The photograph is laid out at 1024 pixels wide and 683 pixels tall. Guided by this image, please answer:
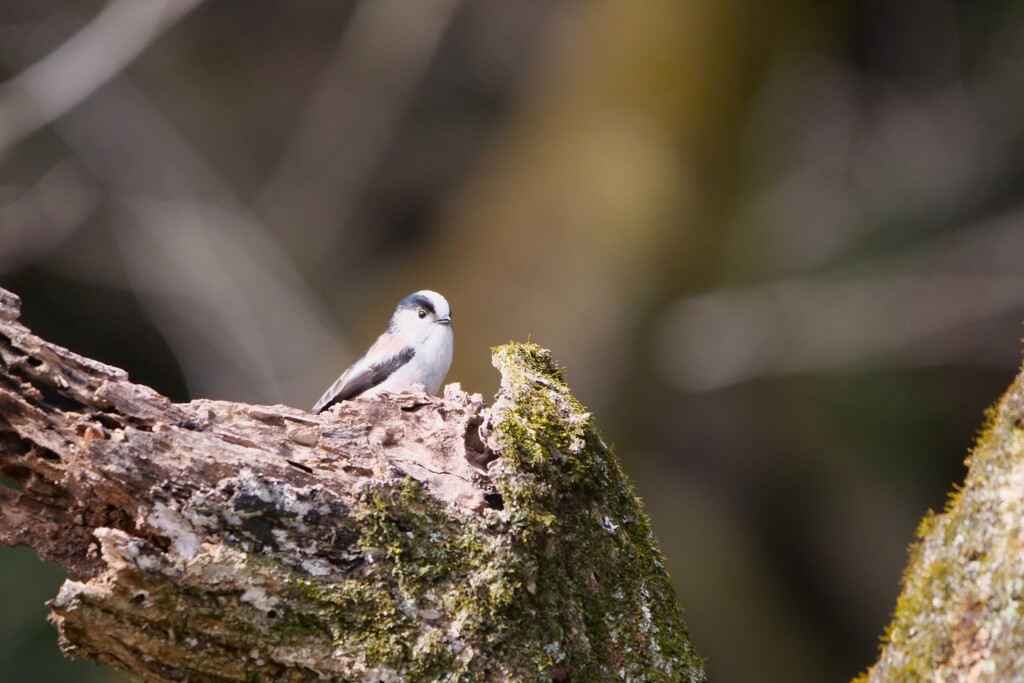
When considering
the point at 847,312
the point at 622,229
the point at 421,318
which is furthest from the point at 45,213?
the point at 847,312

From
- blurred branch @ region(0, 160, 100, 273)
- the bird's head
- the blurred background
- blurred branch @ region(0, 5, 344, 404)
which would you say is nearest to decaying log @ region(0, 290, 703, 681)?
the bird's head

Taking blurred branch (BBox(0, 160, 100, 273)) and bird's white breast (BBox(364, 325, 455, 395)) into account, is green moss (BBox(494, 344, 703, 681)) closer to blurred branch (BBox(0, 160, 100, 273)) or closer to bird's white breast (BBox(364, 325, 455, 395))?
bird's white breast (BBox(364, 325, 455, 395))

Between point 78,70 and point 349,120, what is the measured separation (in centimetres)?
244

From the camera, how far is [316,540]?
2.14 m

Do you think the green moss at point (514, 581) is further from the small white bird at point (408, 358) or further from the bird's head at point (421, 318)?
the bird's head at point (421, 318)

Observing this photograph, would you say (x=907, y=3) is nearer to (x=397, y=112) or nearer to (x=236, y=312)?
(x=397, y=112)

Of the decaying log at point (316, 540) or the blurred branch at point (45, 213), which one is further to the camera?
the blurred branch at point (45, 213)

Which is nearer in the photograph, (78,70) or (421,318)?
(421,318)

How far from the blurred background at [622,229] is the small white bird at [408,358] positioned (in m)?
1.61

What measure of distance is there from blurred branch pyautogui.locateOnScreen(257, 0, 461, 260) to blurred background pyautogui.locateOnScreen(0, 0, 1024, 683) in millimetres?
37

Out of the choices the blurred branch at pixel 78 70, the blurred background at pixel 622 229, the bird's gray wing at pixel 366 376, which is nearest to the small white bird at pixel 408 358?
the bird's gray wing at pixel 366 376

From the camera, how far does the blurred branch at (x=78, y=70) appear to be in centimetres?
737

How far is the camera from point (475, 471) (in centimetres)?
238

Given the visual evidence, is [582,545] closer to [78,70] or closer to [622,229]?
[622,229]
